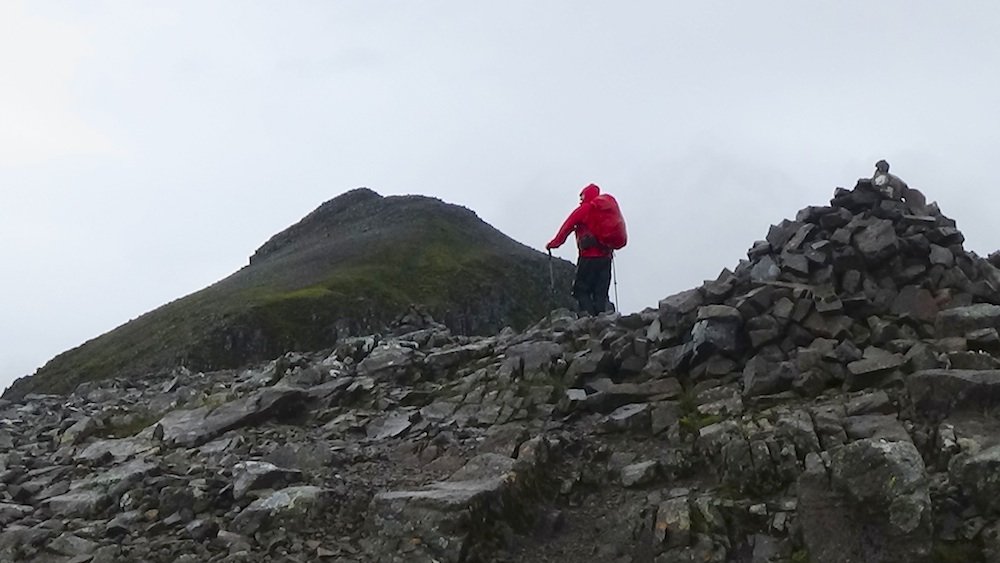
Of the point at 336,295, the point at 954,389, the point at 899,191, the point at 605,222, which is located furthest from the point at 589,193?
the point at 336,295

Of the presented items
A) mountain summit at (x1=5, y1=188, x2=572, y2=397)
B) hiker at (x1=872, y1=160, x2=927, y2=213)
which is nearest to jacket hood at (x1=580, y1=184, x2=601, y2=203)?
hiker at (x1=872, y1=160, x2=927, y2=213)

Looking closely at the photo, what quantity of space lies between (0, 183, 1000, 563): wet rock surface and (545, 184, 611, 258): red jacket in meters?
2.72

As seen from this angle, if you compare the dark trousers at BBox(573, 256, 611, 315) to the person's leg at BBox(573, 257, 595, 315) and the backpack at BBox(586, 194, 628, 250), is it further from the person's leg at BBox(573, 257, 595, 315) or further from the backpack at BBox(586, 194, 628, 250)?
the backpack at BBox(586, 194, 628, 250)

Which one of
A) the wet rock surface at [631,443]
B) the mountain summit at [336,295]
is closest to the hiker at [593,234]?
the wet rock surface at [631,443]

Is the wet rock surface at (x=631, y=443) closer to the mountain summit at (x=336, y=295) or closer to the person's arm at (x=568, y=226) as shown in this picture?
the person's arm at (x=568, y=226)

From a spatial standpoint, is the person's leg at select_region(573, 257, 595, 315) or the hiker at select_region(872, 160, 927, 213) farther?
the person's leg at select_region(573, 257, 595, 315)

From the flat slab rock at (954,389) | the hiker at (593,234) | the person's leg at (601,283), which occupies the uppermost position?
the hiker at (593,234)

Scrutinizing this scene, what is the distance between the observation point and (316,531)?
11648 mm

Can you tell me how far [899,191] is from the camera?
57.5 feet

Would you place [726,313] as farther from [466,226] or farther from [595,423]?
[466,226]

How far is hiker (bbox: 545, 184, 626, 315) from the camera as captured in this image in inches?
850

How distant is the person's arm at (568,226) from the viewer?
21580mm

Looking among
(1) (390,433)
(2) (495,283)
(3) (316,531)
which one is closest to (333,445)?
(1) (390,433)

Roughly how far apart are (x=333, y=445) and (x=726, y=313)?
7.40 m
